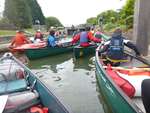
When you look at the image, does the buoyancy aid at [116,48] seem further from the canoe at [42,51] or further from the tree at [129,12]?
the tree at [129,12]

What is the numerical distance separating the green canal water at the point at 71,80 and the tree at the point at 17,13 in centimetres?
4215

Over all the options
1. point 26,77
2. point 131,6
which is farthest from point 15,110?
point 131,6

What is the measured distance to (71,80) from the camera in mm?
11078

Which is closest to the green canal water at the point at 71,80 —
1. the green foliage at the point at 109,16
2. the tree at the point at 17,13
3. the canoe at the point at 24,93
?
the canoe at the point at 24,93

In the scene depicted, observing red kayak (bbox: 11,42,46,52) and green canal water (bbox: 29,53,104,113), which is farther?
red kayak (bbox: 11,42,46,52)

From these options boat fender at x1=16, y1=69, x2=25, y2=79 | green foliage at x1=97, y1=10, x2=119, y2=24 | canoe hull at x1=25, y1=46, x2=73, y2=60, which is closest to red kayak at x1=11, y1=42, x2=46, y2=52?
canoe hull at x1=25, y1=46, x2=73, y2=60

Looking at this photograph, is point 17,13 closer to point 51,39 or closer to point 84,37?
point 51,39

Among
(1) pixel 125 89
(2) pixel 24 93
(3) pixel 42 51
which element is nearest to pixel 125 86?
(1) pixel 125 89

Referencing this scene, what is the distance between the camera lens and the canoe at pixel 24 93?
5195 millimetres

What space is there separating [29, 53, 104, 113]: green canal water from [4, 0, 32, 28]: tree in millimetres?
42148

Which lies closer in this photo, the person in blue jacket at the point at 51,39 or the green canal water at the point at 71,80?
the green canal water at the point at 71,80

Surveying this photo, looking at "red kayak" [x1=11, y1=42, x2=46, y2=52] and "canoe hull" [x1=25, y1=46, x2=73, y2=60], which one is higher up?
"red kayak" [x1=11, y1=42, x2=46, y2=52]

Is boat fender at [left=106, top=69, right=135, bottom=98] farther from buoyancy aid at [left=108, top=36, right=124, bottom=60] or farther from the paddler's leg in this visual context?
buoyancy aid at [left=108, top=36, right=124, bottom=60]

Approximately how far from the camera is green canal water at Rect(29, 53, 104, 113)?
26.1ft
